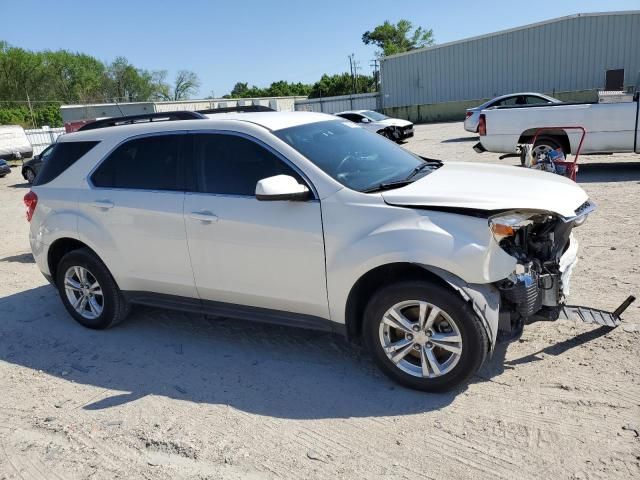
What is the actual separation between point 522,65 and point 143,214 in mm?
35723

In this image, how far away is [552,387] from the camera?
A: 3521 millimetres

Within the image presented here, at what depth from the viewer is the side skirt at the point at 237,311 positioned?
154 inches

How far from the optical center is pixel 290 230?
12.4ft

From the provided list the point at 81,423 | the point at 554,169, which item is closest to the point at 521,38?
the point at 554,169

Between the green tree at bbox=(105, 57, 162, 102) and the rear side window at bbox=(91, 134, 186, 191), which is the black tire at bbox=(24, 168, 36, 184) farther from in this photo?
the green tree at bbox=(105, 57, 162, 102)

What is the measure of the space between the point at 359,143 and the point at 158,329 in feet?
8.30

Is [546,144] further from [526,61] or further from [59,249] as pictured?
[526,61]

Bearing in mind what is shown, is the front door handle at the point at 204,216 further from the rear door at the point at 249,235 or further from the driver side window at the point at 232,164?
the driver side window at the point at 232,164

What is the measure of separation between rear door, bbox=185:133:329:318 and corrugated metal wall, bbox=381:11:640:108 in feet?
114

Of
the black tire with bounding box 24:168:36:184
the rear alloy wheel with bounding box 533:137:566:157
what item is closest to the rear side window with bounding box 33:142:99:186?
the rear alloy wheel with bounding box 533:137:566:157

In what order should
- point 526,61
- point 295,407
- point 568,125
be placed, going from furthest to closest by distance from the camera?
point 526,61 < point 568,125 < point 295,407

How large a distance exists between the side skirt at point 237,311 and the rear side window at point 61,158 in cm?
136

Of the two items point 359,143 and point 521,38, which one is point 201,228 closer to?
point 359,143

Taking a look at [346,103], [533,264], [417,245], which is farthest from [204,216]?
[346,103]
